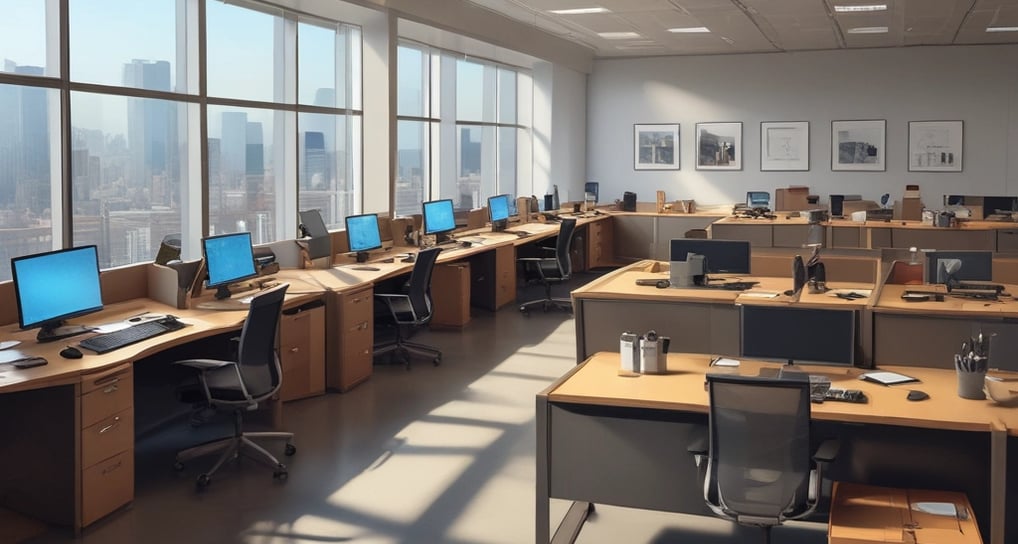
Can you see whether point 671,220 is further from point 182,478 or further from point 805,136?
point 182,478

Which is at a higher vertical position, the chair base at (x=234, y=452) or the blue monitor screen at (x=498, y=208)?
the blue monitor screen at (x=498, y=208)

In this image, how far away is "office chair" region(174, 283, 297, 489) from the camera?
16.3 ft

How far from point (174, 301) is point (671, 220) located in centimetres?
912

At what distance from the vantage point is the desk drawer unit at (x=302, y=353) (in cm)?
630

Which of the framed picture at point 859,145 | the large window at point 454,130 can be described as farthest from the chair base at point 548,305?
the framed picture at point 859,145

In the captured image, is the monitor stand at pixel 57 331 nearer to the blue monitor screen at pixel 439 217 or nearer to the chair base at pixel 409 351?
the chair base at pixel 409 351

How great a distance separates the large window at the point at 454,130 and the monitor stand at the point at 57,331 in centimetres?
540

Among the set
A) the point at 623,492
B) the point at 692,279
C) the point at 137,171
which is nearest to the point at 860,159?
the point at 692,279

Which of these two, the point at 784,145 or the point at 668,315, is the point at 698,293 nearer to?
the point at 668,315

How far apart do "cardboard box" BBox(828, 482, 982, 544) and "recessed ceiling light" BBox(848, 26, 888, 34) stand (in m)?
9.53

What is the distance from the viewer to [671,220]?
13945 mm

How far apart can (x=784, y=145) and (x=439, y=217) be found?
680 cm

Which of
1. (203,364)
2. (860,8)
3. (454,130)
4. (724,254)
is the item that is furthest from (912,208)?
(203,364)

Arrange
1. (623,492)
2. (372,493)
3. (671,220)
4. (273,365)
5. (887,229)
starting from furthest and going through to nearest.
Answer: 1. (671,220)
2. (887,229)
3. (273,365)
4. (372,493)
5. (623,492)
